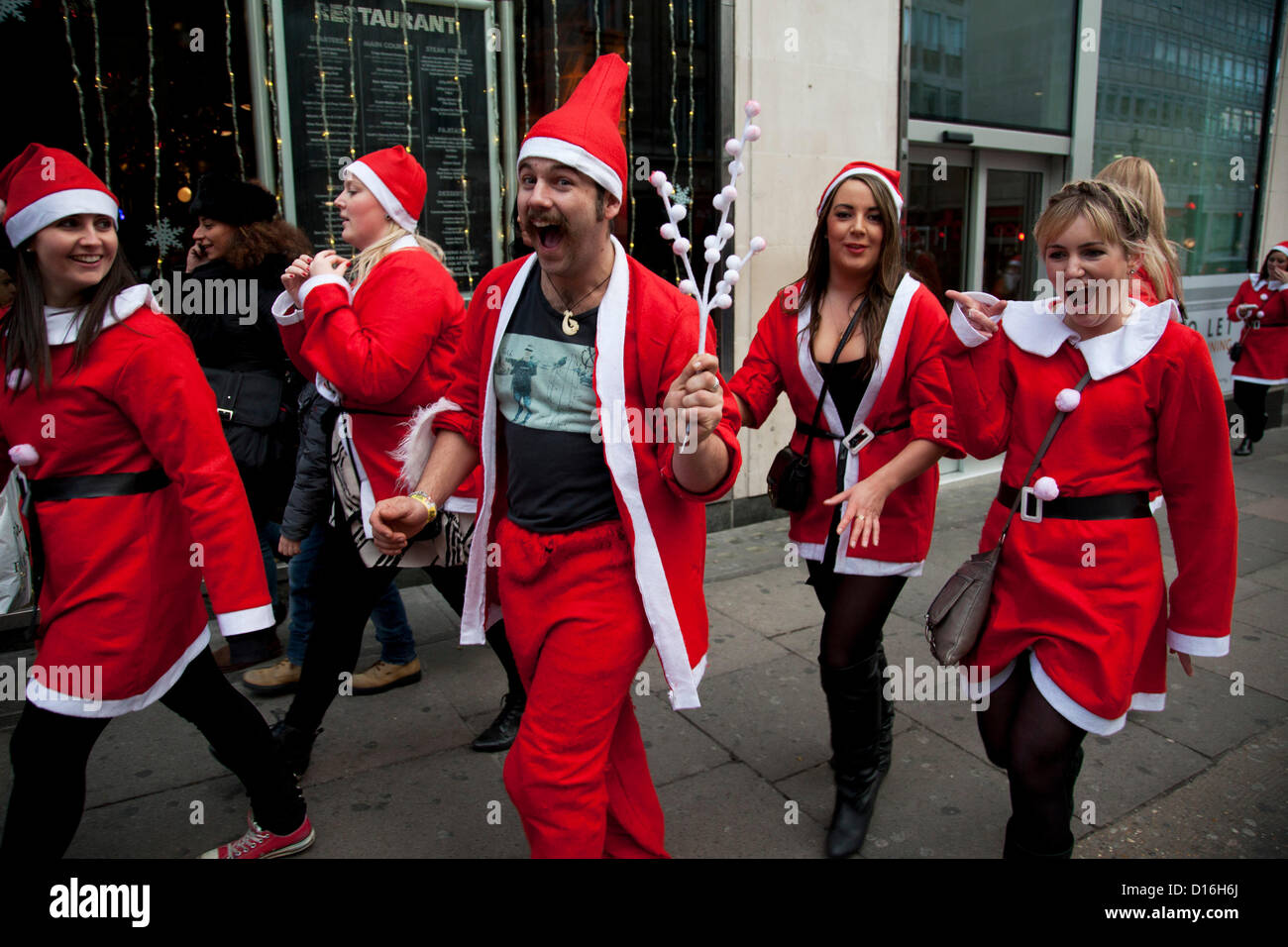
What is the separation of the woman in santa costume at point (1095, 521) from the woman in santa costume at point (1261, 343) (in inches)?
279

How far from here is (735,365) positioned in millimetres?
6305

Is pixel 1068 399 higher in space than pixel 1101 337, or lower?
lower

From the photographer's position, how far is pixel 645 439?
7.11ft

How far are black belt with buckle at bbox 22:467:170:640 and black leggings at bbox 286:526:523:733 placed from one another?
32.1 inches

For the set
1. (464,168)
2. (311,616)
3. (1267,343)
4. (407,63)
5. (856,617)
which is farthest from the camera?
(1267,343)

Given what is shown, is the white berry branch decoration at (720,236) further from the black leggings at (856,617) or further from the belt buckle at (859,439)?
the black leggings at (856,617)

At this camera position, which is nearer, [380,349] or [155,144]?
[380,349]

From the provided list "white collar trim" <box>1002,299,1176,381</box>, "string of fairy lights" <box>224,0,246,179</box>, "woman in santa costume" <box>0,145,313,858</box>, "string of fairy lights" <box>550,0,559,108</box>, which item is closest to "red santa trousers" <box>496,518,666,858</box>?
"woman in santa costume" <box>0,145,313,858</box>

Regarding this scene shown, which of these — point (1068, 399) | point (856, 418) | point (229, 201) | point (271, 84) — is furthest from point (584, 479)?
point (271, 84)

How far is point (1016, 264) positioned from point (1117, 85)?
87.9 inches

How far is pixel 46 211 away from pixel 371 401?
1015 mm

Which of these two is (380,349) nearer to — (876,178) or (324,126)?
(876,178)
